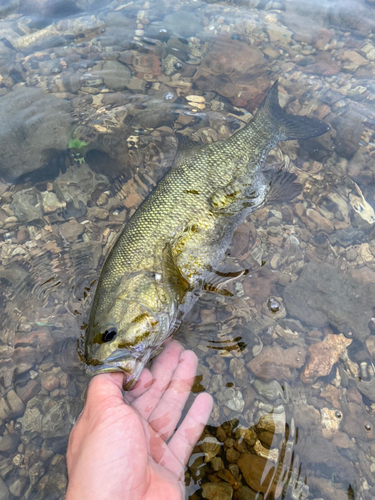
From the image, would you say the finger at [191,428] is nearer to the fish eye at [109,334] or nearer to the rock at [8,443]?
the fish eye at [109,334]

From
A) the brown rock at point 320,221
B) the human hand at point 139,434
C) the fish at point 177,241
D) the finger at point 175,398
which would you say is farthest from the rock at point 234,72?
the human hand at point 139,434

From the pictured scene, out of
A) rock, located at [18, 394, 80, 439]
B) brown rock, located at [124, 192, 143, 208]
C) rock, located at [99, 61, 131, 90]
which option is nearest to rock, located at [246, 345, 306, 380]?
rock, located at [18, 394, 80, 439]

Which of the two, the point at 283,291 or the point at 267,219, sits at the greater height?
the point at 267,219

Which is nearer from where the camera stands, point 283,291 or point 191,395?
point 191,395

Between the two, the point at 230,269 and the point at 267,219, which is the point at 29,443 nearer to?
the point at 230,269

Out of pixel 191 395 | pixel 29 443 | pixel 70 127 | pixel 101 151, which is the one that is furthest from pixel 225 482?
pixel 70 127

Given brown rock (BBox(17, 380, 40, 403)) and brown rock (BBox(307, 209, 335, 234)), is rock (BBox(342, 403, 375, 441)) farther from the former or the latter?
brown rock (BBox(17, 380, 40, 403))

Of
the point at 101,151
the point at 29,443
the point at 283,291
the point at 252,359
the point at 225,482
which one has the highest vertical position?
the point at 101,151

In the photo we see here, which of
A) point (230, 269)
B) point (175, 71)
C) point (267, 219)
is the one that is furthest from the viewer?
point (175, 71)
